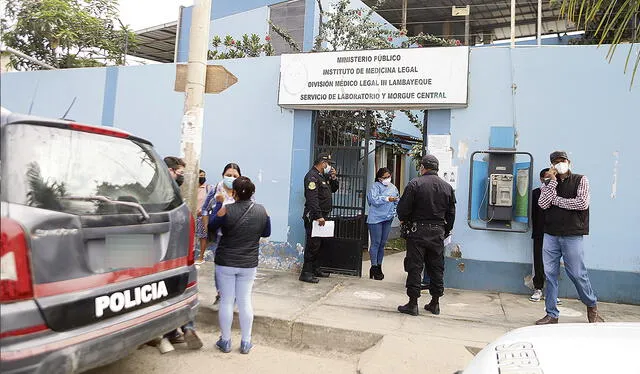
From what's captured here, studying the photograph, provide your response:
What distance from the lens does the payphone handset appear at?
5480 millimetres

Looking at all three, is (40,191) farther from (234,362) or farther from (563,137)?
(563,137)

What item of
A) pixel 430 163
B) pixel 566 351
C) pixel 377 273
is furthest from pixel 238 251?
pixel 377 273

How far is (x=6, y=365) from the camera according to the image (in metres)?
1.86

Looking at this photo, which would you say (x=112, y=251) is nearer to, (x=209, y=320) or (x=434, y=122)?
(x=209, y=320)

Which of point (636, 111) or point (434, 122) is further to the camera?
point (434, 122)

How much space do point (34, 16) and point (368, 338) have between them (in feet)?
23.3

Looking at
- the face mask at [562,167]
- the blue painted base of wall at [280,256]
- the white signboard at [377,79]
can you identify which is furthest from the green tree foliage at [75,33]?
the face mask at [562,167]

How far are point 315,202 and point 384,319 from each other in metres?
1.81

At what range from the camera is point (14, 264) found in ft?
6.38

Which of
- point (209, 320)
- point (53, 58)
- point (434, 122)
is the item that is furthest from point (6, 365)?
point (53, 58)

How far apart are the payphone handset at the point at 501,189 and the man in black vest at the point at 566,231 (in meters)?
0.95

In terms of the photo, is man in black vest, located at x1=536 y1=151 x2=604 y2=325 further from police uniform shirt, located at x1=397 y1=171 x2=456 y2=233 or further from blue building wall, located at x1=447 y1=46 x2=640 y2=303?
blue building wall, located at x1=447 y1=46 x2=640 y2=303

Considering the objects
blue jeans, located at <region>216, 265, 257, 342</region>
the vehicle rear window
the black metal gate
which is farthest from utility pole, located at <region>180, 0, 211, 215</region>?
the black metal gate

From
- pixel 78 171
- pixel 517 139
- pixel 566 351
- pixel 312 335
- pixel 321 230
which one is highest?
pixel 517 139
